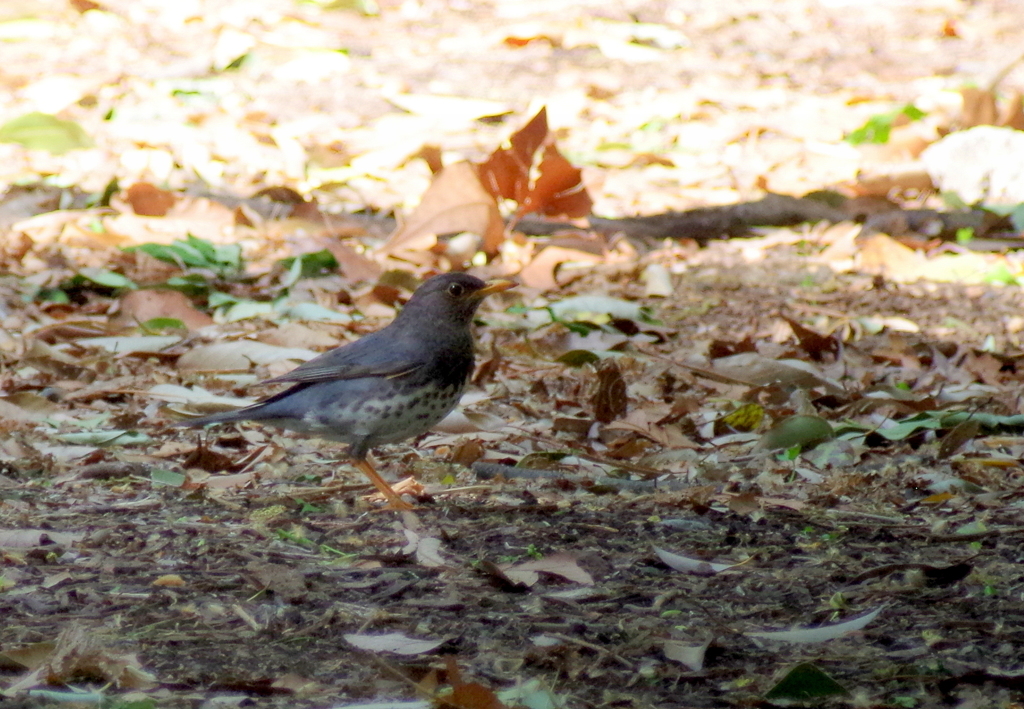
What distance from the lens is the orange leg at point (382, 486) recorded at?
3689mm

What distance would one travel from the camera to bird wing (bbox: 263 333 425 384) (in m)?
4.08

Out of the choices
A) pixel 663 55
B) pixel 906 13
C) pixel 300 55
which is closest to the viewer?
pixel 300 55

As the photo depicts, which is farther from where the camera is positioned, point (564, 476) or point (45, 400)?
point (45, 400)

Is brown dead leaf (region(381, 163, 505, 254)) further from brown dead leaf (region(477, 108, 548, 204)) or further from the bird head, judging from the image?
the bird head

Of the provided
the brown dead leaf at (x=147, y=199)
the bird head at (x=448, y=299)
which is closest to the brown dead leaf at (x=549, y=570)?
the bird head at (x=448, y=299)

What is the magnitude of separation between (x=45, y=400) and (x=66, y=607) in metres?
1.92

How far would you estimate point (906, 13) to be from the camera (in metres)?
12.3

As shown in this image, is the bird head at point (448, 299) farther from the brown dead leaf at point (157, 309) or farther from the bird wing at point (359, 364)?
the brown dead leaf at point (157, 309)

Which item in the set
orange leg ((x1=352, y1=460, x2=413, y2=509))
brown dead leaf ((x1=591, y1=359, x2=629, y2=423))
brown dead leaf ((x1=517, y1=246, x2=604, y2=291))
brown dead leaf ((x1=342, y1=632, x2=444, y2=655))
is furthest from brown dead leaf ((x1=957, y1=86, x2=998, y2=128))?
brown dead leaf ((x1=342, y1=632, x2=444, y2=655))

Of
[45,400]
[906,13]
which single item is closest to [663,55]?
[906,13]

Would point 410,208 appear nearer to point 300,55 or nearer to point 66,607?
point 300,55

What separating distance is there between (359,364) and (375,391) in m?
0.16

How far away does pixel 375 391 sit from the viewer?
4.04m

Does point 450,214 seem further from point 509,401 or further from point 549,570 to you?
point 549,570
